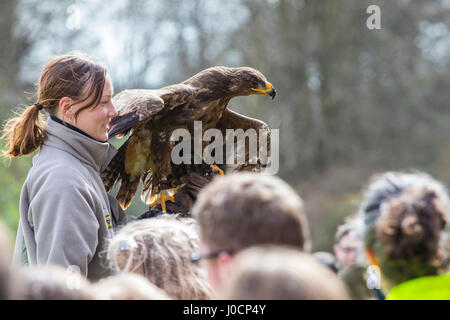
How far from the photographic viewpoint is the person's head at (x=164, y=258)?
198cm

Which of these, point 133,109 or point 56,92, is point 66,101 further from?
point 133,109

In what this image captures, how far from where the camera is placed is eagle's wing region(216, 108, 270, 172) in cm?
454

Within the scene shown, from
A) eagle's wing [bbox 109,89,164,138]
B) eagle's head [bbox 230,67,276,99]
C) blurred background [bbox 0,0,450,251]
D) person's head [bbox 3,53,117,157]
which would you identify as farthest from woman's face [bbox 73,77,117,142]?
blurred background [bbox 0,0,450,251]

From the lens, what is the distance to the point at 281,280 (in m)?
1.15

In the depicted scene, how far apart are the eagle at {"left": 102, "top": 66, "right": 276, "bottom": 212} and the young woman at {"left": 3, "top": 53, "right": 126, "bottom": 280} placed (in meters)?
0.73

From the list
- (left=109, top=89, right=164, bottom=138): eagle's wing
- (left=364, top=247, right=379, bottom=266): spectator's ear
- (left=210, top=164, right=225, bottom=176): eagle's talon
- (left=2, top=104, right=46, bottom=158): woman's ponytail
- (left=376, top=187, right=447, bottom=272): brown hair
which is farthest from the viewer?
(left=210, top=164, right=225, bottom=176): eagle's talon

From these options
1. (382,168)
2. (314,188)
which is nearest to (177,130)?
(314,188)

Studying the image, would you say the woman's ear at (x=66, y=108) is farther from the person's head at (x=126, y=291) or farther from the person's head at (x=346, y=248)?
the person's head at (x=346, y=248)

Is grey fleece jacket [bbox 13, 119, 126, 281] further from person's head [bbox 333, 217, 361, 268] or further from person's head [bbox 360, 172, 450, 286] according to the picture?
person's head [bbox 333, 217, 361, 268]

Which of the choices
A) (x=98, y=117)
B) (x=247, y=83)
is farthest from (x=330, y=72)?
(x=98, y=117)

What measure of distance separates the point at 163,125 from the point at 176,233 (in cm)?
229

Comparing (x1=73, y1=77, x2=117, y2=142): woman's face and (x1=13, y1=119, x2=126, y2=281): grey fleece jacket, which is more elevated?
(x1=73, y1=77, x2=117, y2=142): woman's face

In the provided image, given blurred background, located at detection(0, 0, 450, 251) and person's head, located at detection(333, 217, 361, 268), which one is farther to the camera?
blurred background, located at detection(0, 0, 450, 251)
